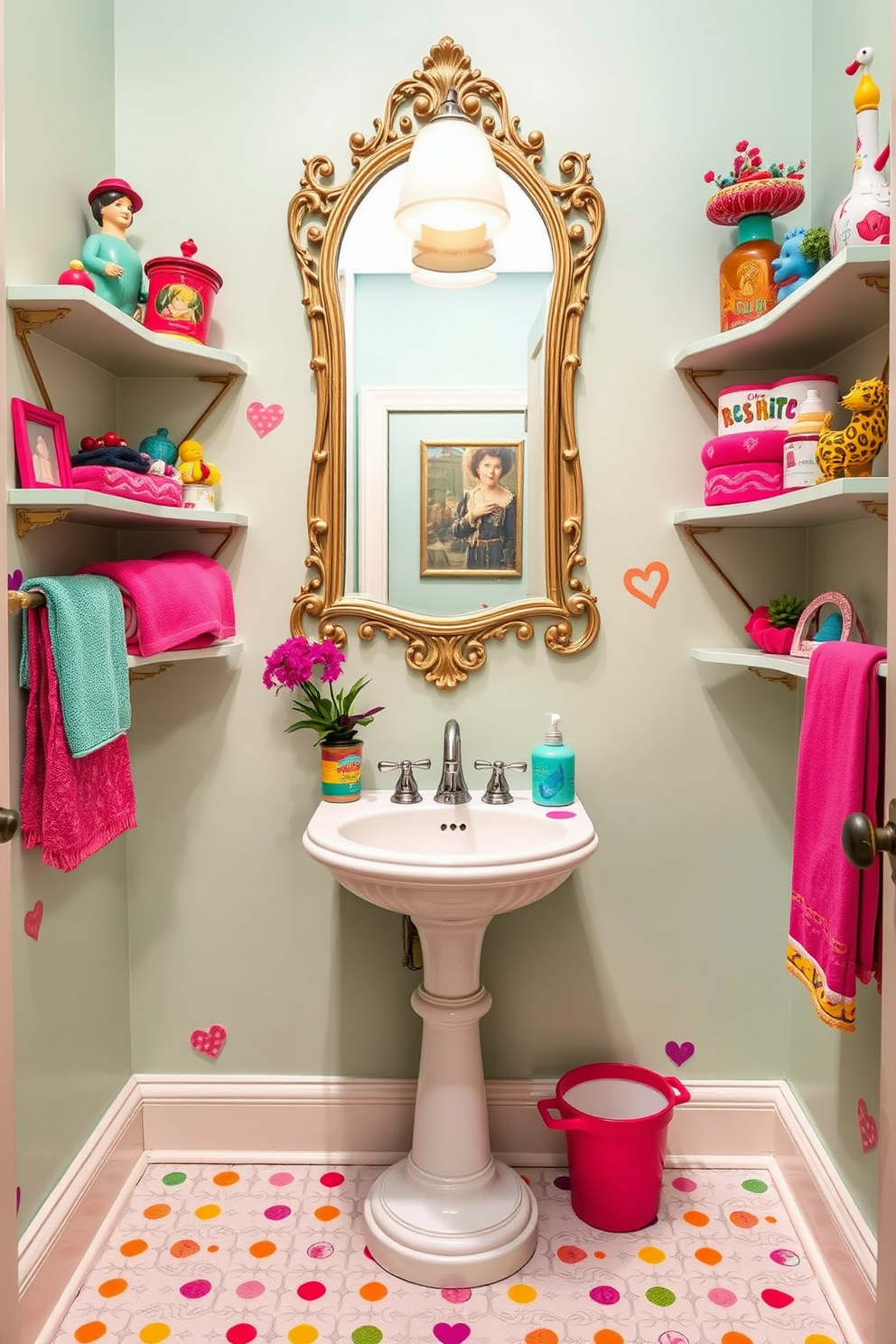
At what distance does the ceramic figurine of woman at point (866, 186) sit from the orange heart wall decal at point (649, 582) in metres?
0.67

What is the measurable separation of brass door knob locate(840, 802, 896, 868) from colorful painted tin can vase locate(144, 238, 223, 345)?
1.49 metres

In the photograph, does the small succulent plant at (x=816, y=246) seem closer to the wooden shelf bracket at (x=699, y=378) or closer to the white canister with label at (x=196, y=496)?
the wooden shelf bracket at (x=699, y=378)

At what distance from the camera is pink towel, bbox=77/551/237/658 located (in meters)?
1.67

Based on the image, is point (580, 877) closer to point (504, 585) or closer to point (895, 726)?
point (504, 585)

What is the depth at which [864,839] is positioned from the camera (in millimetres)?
997

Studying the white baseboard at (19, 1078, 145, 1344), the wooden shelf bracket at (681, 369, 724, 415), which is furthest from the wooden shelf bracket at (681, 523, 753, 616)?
the white baseboard at (19, 1078, 145, 1344)

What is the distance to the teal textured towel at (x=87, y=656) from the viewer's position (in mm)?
1479

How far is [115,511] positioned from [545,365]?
91 centimetres

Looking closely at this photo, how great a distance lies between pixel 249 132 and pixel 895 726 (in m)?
1.73

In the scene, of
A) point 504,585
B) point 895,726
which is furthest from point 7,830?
point 504,585

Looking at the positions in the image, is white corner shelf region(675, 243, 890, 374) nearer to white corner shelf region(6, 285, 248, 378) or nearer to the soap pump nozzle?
the soap pump nozzle

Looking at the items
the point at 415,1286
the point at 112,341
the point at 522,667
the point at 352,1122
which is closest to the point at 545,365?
the point at 522,667

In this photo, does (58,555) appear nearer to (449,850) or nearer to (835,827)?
(449,850)

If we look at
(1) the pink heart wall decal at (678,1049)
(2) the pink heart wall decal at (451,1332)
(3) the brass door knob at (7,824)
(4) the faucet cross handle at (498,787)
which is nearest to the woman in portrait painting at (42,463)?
(3) the brass door knob at (7,824)
